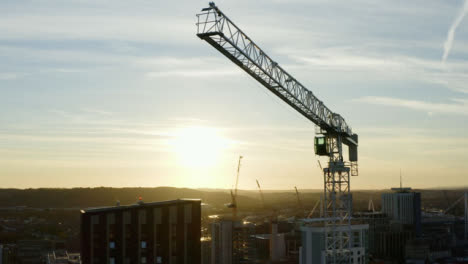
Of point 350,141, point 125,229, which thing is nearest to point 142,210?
point 125,229

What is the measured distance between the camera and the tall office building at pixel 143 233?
6109cm

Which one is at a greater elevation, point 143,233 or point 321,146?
point 321,146

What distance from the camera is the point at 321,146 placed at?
248 ft

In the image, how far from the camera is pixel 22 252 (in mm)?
172125

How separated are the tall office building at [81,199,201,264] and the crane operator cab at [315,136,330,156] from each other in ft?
62.3

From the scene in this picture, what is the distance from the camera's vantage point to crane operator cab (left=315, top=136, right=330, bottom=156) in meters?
75.4

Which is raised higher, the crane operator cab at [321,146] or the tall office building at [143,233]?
the crane operator cab at [321,146]

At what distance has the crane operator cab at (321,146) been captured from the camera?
7545 cm

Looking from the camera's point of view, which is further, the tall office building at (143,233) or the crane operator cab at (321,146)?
the crane operator cab at (321,146)

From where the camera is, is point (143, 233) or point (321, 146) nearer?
point (143, 233)

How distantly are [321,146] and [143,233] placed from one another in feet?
87.1

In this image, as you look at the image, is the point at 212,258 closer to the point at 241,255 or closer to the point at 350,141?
the point at 241,255

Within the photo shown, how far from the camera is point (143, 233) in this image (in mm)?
62938

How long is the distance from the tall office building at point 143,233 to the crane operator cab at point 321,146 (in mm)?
18984
